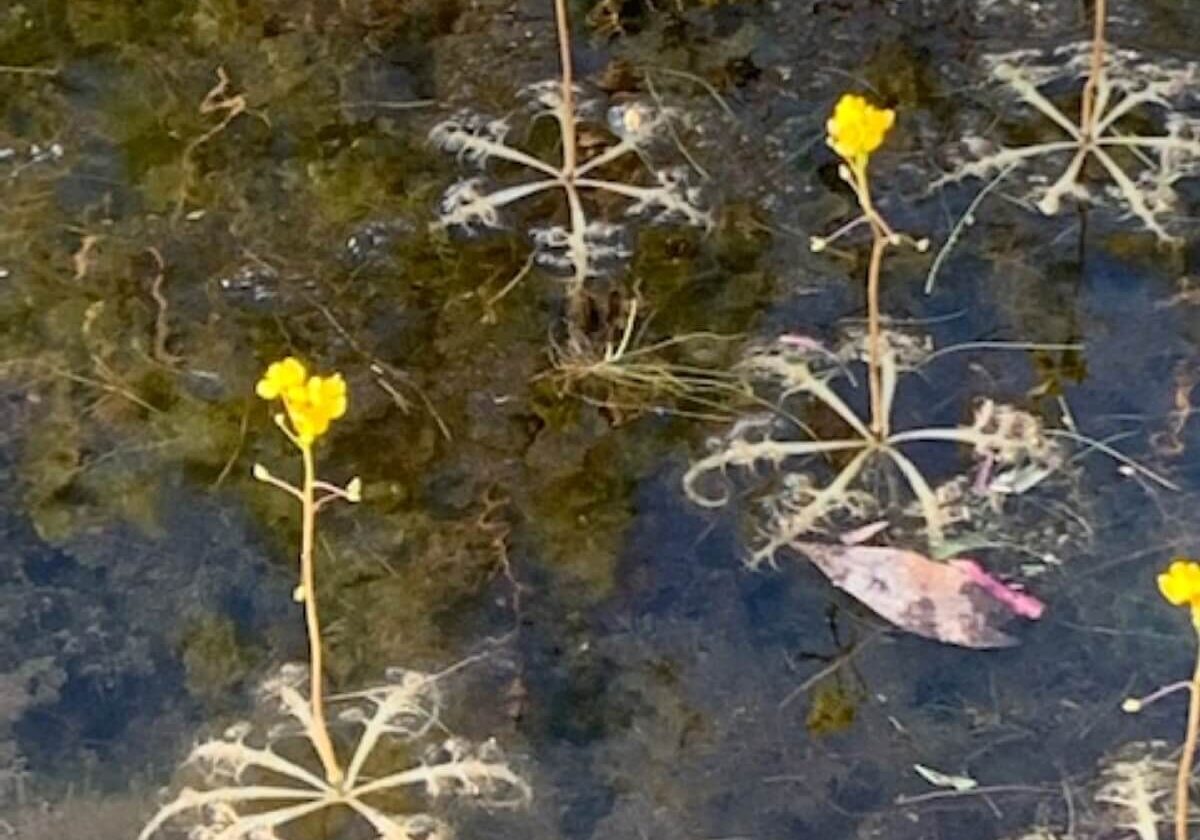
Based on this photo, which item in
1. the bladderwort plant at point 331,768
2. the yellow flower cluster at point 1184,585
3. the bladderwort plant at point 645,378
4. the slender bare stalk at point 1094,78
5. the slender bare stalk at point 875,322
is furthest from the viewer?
the slender bare stalk at point 1094,78

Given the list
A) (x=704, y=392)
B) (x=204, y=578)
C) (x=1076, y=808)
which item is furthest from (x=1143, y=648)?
(x=204, y=578)

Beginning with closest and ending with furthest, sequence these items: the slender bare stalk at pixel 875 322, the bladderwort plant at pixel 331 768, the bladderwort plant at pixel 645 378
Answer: the bladderwort plant at pixel 331 768
the slender bare stalk at pixel 875 322
the bladderwort plant at pixel 645 378

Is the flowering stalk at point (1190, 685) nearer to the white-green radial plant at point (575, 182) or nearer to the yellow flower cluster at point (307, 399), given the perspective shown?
the yellow flower cluster at point (307, 399)

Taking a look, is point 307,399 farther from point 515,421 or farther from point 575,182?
point 575,182

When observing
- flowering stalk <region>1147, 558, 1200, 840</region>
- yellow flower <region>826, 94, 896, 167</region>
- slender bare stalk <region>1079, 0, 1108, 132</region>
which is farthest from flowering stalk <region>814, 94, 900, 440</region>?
flowering stalk <region>1147, 558, 1200, 840</region>

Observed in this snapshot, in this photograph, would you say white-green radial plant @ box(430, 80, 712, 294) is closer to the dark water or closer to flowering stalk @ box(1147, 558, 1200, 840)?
the dark water

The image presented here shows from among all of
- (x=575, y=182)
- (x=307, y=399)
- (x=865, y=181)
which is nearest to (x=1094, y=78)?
(x=865, y=181)

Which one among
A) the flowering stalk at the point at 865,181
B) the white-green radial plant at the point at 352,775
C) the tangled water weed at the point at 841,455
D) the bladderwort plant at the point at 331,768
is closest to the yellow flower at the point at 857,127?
the flowering stalk at the point at 865,181
